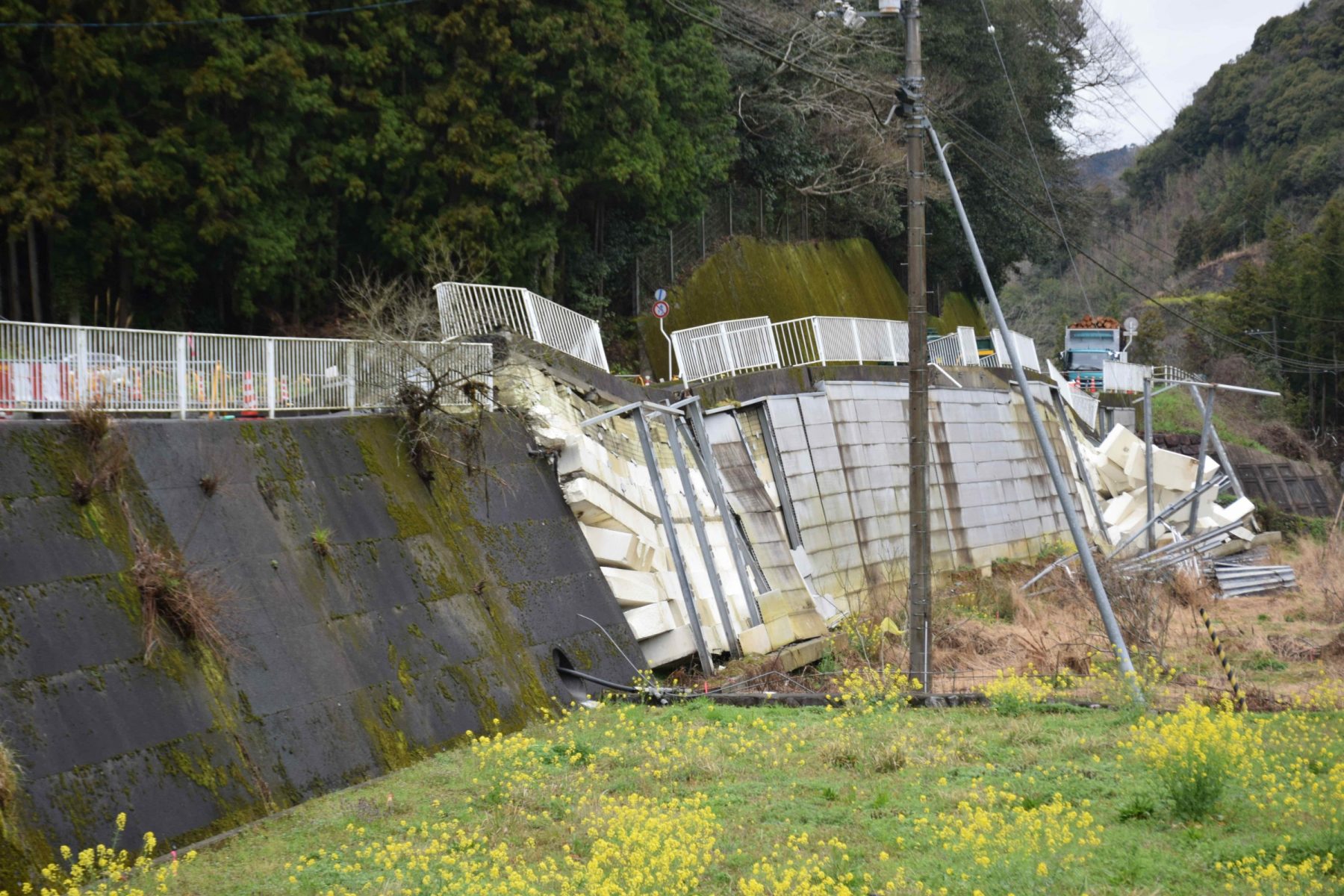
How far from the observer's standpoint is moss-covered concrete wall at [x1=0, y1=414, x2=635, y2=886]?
7734mm

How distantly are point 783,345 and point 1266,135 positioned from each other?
6163cm

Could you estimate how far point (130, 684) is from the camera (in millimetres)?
8172

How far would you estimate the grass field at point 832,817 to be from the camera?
23.0 feet

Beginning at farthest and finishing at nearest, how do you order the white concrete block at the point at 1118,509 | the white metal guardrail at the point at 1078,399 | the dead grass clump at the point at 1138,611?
the white metal guardrail at the point at 1078,399 < the white concrete block at the point at 1118,509 < the dead grass clump at the point at 1138,611

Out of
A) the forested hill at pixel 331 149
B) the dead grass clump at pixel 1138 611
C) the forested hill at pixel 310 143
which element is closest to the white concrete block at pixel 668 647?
the dead grass clump at pixel 1138 611

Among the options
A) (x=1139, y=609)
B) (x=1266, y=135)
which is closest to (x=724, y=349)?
(x=1139, y=609)

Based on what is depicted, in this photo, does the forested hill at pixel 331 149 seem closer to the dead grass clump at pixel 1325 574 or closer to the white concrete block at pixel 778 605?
the white concrete block at pixel 778 605

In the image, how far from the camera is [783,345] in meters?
21.2

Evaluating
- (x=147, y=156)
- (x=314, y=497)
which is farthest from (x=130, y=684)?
(x=147, y=156)

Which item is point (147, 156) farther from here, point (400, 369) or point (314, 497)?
point (314, 497)

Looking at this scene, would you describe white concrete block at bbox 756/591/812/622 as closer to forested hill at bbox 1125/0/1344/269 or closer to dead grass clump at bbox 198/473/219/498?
dead grass clump at bbox 198/473/219/498

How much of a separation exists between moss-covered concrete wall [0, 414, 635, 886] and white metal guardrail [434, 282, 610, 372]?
2079mm

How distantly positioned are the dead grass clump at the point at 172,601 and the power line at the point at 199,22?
9.80 metres

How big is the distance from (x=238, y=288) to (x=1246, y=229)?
65.9 metres
